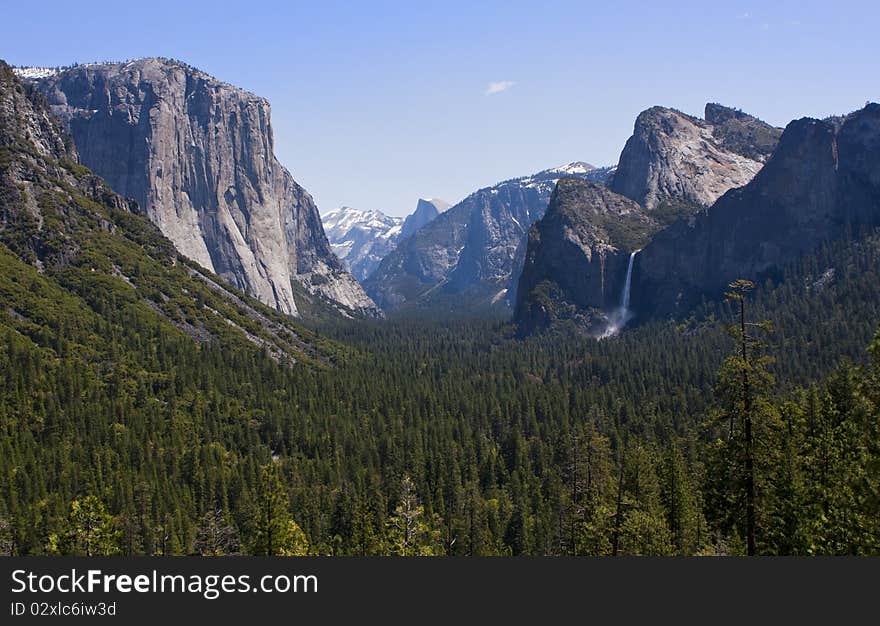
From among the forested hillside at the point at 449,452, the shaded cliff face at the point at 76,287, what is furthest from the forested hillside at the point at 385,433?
the shaded cliff face at the point at 76,287

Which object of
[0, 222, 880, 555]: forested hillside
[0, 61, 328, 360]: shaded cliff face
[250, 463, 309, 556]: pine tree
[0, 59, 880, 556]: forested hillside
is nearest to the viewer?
[250, 463, 309, 556]: pine tree

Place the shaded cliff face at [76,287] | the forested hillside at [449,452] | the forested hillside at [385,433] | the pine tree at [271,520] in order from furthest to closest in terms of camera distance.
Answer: the shaded cliff face at [76,287] < the forested hillside at [449,452] < the forested hillside at [385,433] < the pine tree at [271,520]

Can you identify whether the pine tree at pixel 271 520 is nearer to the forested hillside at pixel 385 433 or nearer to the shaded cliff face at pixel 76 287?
the forested hillside at pixel 385 433

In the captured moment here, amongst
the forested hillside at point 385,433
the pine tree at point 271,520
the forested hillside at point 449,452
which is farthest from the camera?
the forested hillside at point 449,452

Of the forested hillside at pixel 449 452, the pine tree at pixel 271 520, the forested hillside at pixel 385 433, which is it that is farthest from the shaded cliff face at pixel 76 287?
the pine tree at pixel 271 520

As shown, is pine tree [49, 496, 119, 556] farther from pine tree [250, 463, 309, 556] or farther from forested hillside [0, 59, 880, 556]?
pine tree [250, 463, 309, 556]

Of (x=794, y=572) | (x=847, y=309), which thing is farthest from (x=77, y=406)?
(x=847, y=309)

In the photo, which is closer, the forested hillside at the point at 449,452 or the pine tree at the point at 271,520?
the pine tree at the point at 271,520

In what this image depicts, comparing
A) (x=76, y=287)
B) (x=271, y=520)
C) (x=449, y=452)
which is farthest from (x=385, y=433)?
(x=76, y=287)

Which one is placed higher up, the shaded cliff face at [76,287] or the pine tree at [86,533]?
the shaded cliff face at [76,287]

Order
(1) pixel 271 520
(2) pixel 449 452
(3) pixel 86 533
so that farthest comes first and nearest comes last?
(2) pixel 449 452 → (3) pixel 86 533 → (1) pixel 271 520

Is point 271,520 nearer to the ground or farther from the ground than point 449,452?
nearer to the ground

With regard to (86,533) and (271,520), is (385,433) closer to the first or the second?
(86,533)

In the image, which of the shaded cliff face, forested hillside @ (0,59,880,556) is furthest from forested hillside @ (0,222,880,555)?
the shaded cliff face
